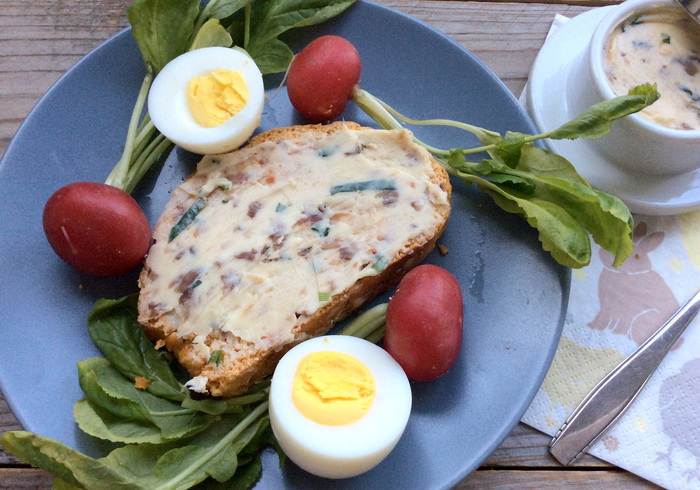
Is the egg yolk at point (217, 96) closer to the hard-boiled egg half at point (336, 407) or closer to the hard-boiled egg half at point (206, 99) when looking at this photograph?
the hard-boiled egg half at point (206, 99)

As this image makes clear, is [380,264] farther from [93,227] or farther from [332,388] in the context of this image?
[93,227]

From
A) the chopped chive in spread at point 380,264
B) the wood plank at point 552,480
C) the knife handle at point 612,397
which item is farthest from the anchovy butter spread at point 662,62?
the wood plank at point 552,480

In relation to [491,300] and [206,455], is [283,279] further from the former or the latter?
[491,300]

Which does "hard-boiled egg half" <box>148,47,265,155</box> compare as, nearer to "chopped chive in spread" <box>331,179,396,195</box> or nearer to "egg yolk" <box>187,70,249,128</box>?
"egg yolk" <box>187,70,249,128</box>

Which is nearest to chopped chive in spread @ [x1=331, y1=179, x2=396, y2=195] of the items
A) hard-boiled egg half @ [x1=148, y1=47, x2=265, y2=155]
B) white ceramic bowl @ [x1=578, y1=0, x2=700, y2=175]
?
hard-boiled egg half @ [x1=148, y1=47, x2=265, y2=155]

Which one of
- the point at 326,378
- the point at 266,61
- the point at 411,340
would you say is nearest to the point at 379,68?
the point at 266,61

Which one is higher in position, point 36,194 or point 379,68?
point 379,68
